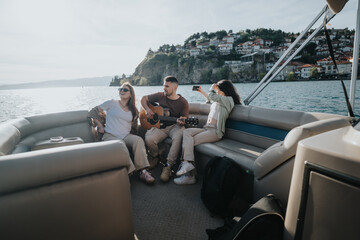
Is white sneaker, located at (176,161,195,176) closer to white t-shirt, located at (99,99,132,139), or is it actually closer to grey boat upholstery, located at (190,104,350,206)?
grey boat upholstery, located at (190,104,350,206)

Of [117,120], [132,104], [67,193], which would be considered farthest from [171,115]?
[67,193]

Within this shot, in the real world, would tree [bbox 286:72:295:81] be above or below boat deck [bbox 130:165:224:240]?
above

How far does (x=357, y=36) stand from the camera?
2.59 m

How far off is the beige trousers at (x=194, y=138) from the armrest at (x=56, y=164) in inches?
61.0

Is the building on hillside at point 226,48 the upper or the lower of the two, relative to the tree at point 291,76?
upper

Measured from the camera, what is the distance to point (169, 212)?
2188 millimetres

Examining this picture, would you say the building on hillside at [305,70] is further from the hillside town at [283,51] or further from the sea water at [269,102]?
the sea water at [269,102]

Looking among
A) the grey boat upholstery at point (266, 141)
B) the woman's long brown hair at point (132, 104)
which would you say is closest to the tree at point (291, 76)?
the grey boat upholstery at point (266, 141)

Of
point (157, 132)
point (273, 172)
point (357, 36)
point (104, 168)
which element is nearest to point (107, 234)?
point (104, 168)

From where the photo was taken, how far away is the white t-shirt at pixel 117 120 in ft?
10.3

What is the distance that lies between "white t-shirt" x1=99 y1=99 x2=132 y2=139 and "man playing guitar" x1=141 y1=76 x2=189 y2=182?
401 millimetres

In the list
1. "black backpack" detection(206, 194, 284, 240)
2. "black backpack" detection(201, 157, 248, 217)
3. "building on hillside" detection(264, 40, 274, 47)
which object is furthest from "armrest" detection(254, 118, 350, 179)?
"building on hillside" detection(264, 40, 274, 47)

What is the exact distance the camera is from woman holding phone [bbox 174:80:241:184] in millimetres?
2830

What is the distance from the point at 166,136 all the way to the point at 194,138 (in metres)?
0.62
